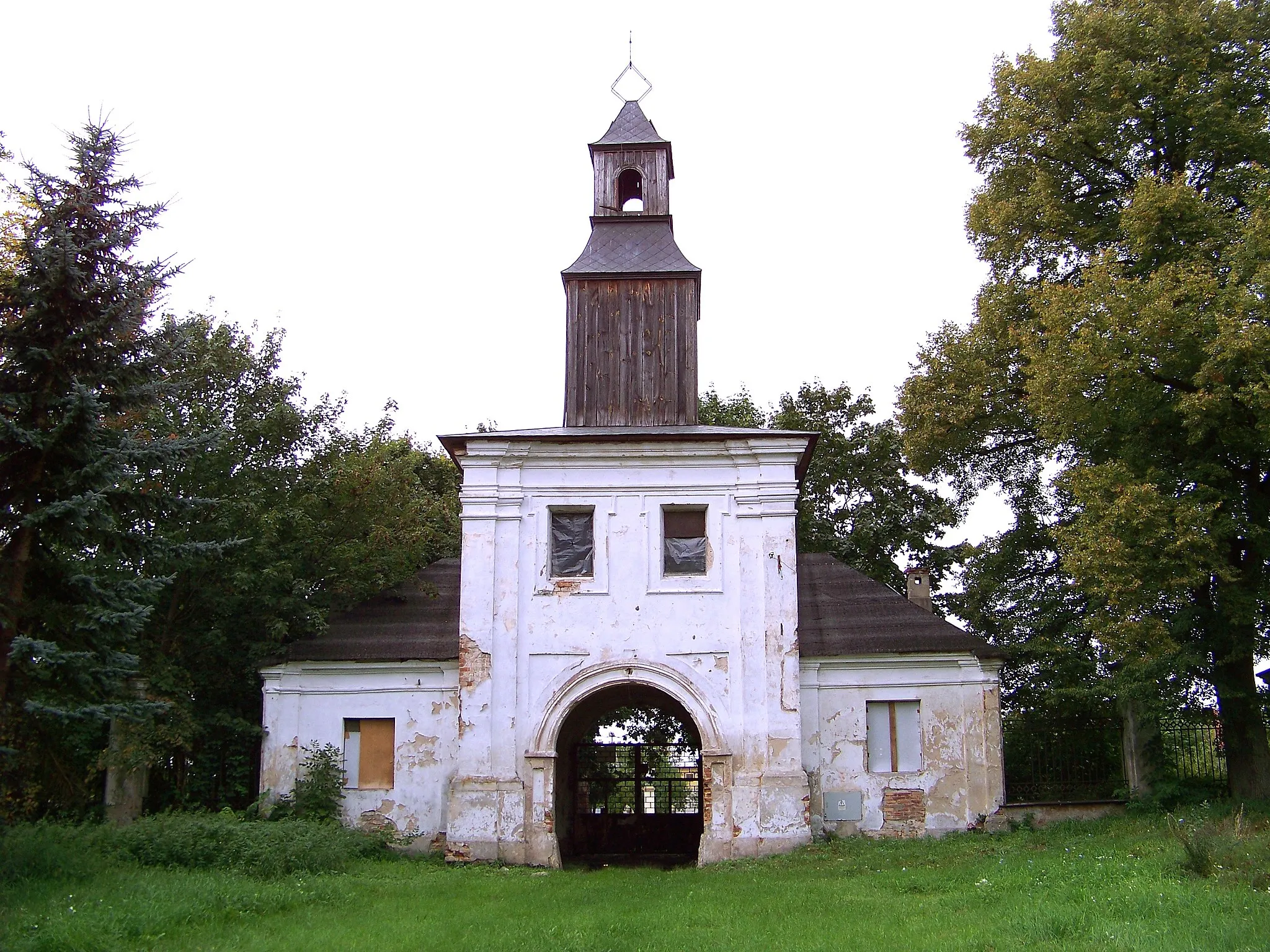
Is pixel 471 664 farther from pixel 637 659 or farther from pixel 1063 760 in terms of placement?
pixel 1063 760

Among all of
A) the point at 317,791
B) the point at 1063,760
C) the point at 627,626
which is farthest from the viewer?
the point at 1063,760

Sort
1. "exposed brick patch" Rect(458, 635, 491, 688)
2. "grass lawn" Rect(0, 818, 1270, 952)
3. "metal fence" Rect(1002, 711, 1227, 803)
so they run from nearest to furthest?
"grass lawn" Rect(0, 818, 1270, 952)
"exposed brick patch" Rect(458, 635, 491, 688)
"metal fence" Rect(1002, 711, 1227, 803)

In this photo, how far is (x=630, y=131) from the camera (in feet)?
70.1

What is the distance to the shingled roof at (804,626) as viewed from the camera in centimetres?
1900

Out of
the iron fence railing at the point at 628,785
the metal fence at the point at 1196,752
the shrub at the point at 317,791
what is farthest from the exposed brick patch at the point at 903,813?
the shrub at the point at 317,791

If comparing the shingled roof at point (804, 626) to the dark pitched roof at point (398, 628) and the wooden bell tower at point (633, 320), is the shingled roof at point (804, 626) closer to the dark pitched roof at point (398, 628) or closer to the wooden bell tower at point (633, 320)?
the dark pitched roof at point (398, 628)

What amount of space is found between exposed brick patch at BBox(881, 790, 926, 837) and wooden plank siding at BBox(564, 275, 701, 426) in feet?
22.7

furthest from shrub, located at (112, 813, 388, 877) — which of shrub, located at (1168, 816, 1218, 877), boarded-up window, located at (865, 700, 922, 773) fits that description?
shrub, located at (1168, 816, 1218, 877)

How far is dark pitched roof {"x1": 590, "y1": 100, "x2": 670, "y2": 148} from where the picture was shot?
21078mm

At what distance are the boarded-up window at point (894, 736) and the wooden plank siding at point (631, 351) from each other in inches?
225

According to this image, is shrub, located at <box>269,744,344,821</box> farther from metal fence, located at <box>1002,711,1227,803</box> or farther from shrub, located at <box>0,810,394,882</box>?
metal fence, located at <box>1002,711,1227,803</box>

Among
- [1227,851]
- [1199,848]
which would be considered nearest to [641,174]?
[1199,848]

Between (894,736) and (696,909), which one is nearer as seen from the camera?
(696,909)

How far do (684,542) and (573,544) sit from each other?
5.81ft
